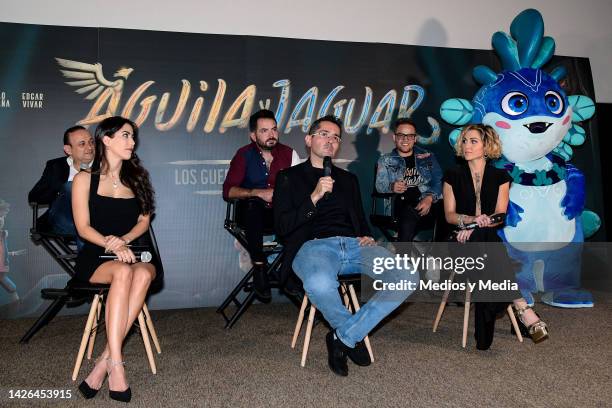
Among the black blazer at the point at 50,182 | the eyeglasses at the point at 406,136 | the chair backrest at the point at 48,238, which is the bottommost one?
the chair backrest at the point at 48,238

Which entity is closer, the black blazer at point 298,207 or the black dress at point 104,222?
the black dress at point 104,222

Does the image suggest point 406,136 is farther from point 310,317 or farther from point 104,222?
point 104,222

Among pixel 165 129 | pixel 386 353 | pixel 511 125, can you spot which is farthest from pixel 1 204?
pixel 511 125

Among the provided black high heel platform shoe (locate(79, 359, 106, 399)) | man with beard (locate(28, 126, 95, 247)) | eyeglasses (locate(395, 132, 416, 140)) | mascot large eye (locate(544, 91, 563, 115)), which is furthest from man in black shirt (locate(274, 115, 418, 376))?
mascot large eye (locate(544, 91, 563, 115))

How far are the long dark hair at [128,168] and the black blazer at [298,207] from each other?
0.64m

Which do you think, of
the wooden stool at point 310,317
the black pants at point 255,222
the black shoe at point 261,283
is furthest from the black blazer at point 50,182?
the wooden stool at point 310,317

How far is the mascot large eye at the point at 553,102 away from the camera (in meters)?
4.25

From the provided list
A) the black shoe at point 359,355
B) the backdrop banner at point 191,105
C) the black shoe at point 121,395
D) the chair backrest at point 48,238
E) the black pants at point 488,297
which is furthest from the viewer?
the backdrop banner at point 191,105

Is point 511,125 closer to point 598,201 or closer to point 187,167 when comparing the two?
point 598,201

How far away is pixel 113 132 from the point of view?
274cm

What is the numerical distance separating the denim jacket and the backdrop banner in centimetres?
30

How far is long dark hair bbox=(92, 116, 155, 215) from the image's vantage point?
2.75m

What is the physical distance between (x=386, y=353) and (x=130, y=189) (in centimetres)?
153

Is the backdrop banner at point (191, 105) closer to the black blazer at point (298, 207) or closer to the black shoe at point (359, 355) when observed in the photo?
the black blazer at point (298, 207)
